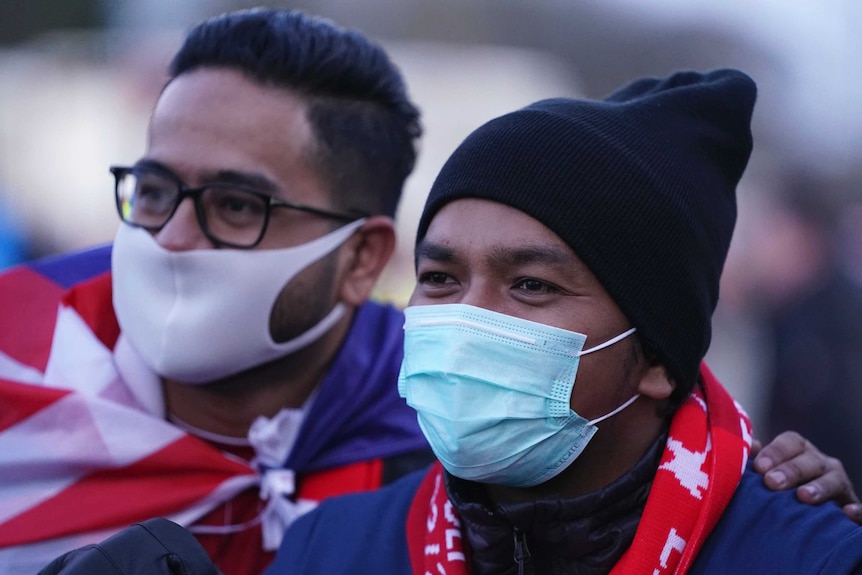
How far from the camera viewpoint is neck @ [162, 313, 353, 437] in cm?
318

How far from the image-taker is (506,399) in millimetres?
2250

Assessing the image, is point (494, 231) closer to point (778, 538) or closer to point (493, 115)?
point (778, 538)

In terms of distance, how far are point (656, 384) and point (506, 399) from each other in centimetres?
35

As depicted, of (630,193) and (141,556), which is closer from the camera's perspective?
(141,556)

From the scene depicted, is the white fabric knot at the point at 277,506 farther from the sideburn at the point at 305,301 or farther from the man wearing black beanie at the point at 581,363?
the man wearing black beanie at the point at 581,363

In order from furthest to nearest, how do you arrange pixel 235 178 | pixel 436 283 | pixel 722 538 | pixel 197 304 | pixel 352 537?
1. pixel 235 178
2. pixel 197 304
3. pixel 352 537
4. pixel 436 283
5. pixel 722 538

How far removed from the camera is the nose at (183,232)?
9.78ft

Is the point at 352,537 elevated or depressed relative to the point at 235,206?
depressed

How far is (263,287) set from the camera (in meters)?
3.03

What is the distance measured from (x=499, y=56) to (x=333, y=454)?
452 inches

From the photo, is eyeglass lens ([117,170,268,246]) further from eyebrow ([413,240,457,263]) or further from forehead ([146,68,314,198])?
eyebrow ([413,240,457,263])

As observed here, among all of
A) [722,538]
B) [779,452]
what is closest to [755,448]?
[779,452]

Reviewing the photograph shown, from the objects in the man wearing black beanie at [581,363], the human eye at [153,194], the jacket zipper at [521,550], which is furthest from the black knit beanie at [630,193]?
the human eye at [153,194]

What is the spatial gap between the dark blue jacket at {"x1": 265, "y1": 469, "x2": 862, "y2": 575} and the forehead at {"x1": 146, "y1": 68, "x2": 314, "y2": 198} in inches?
39.5
